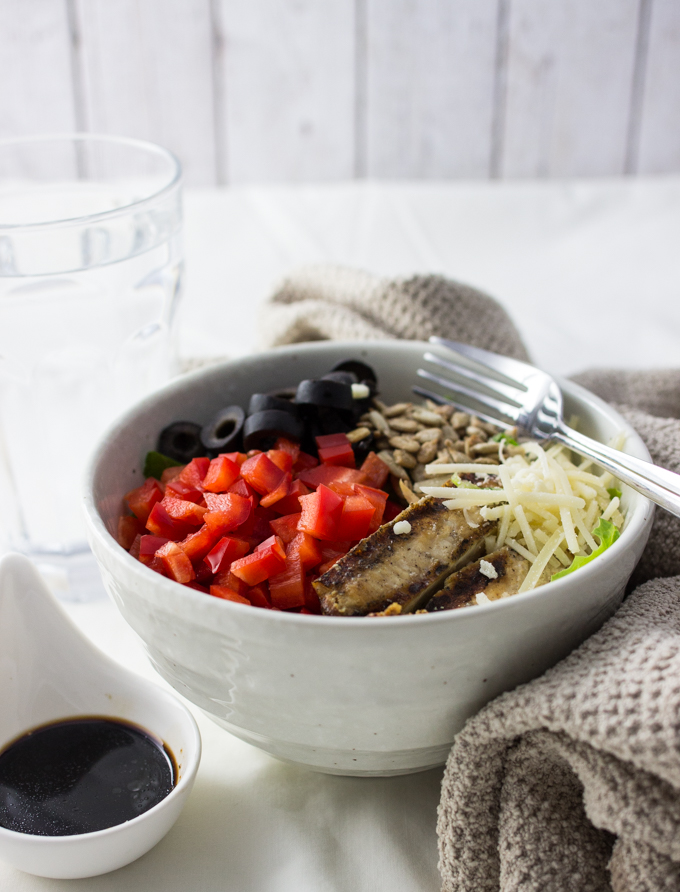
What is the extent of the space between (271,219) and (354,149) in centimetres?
88

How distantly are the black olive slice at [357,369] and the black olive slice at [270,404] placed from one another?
215mm

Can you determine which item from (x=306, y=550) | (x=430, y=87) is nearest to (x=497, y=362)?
(x=306, y=550)

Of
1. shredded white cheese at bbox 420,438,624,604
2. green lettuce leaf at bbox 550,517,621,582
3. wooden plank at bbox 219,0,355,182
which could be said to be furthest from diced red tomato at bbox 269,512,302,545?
wooden plank at bbox 219,0,355,182

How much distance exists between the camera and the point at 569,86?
463 cm

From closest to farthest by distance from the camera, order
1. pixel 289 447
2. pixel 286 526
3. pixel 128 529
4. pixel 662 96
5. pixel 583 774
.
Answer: pixel 583 774 → pixel 286 526 → pixel 128 529 → pixel 289 447 → pixel 662 96

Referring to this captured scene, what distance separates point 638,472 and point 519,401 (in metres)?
0.45

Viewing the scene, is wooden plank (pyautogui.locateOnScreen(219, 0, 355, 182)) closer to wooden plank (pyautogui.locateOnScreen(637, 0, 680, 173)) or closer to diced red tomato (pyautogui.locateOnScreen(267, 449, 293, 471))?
wooden plank (pyautogui.locateOnScreen(637, 0, 680, 173))

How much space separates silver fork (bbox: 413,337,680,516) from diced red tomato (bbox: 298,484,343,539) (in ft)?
1.69

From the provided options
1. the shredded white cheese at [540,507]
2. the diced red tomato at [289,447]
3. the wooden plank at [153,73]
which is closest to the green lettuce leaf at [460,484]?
the shredded white cheese at [540,507]

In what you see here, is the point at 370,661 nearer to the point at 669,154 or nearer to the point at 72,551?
the point at 72,551

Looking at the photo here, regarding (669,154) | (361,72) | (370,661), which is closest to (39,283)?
(370,661)

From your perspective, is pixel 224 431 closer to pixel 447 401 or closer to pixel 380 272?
pixel 447 401

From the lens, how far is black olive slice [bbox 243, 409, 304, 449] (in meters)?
1.87

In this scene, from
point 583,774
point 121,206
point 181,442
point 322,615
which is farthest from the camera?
point 121,206
